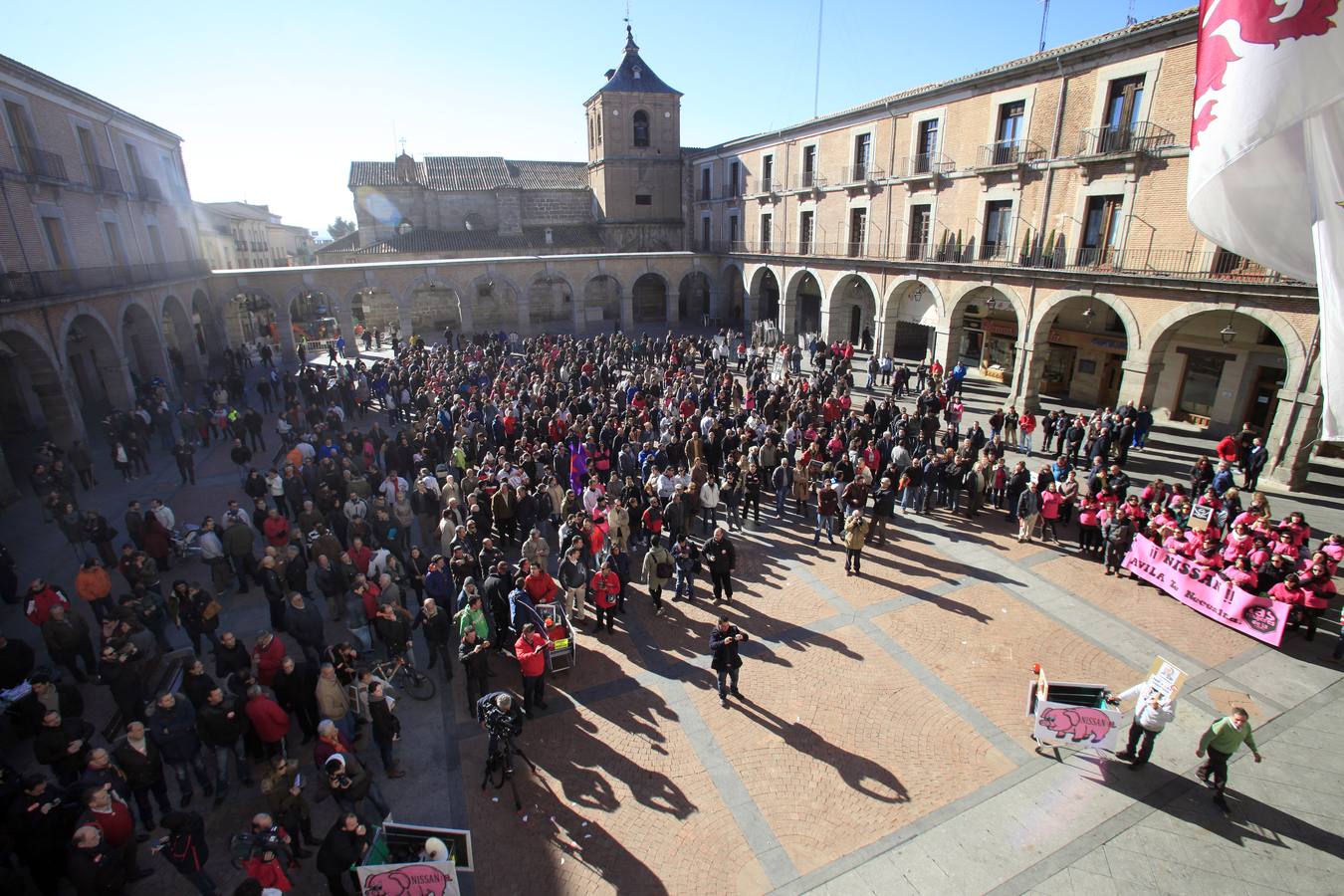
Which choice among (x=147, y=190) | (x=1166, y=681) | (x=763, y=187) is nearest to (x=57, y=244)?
(x=147, y=190)

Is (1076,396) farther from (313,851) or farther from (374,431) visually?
(313,851)

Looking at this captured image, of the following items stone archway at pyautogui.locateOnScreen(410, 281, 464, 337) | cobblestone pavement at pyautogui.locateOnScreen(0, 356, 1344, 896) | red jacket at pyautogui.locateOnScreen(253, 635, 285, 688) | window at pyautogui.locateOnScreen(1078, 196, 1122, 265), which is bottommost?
cobblestone pavement at pyautogui.locateOnScreen(0, 356, 1344, 896)

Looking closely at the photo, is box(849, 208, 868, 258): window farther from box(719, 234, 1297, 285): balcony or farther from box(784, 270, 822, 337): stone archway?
box(784, 270, 822, 337): stone archway

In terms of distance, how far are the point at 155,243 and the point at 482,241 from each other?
17334 mm

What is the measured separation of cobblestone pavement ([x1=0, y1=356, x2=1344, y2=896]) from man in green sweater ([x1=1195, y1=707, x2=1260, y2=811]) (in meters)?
0.25

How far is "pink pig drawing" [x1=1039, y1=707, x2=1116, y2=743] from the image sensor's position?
708 cm

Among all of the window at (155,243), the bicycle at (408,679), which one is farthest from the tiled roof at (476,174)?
the bicycle at (408,679)

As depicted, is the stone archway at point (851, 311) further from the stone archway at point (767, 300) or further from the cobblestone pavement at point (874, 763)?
the cobblestone pavement at point (874, 763)

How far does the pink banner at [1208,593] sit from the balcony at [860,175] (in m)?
19.6

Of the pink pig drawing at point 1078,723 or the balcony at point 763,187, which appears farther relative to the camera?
the balcony at point 763,187

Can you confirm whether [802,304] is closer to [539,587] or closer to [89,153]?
[539,587]

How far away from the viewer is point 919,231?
2492 centimetres

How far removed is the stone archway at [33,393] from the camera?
1647 cm

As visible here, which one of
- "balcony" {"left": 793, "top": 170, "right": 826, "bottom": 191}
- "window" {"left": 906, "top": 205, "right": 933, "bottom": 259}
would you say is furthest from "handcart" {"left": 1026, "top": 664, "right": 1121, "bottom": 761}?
"balcony" {"left": 793, "top": 170, "right": 826, "bottom": 191}
